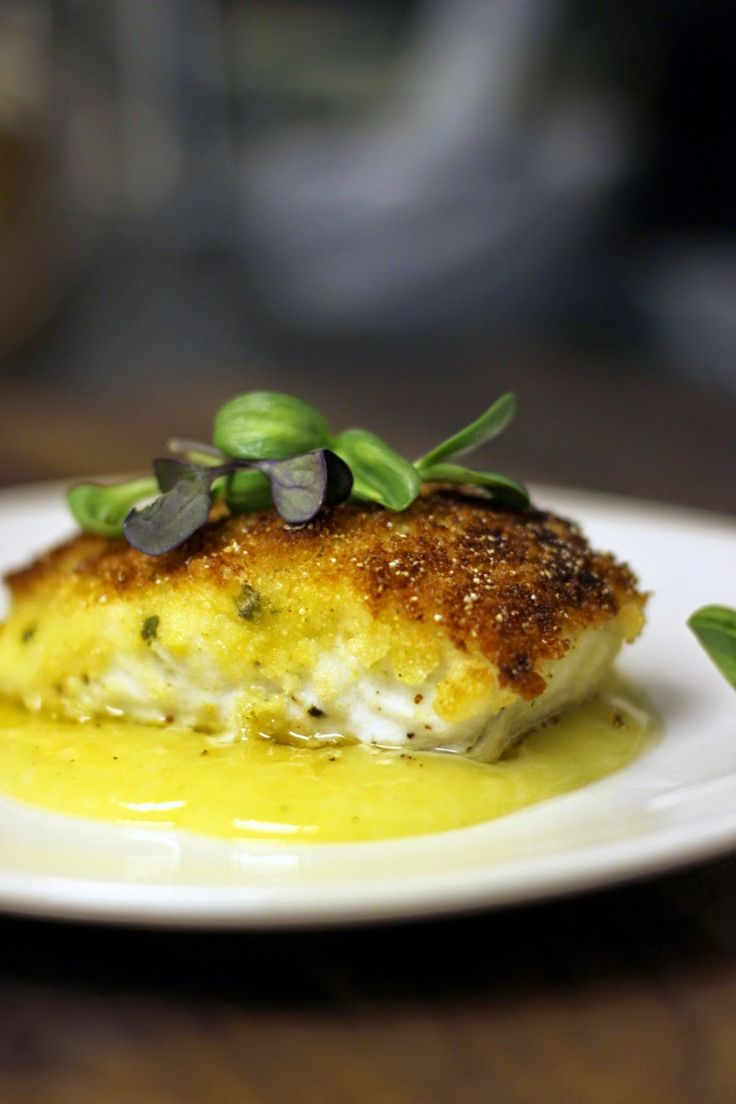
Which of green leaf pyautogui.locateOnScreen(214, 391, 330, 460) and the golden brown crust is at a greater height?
green leaf pyautogui.locateOnScreen(214, 391, 330, 460)

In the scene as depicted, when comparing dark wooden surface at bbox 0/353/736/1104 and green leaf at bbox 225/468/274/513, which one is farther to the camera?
green leaf at bbox 225/468/274/513

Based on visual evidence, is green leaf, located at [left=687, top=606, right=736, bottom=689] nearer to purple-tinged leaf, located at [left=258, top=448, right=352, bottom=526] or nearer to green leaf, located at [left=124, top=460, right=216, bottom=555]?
purple-tinged leaf, located at [left=258, top=448, right=352, bottom=526]

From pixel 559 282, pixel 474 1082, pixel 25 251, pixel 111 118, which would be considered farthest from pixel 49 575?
pixel 111 118

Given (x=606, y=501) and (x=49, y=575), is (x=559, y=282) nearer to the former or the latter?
(x=606, y=501)

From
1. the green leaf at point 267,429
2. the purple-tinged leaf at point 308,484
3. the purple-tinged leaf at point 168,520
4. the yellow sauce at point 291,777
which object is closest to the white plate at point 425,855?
the yellow sauce at point 291,777

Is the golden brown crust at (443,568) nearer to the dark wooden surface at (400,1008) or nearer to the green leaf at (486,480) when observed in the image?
the green leaf at (486,480)

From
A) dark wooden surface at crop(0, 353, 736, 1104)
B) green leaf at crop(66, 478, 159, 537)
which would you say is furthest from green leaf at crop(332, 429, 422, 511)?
dark wooden surface at crop(0, 353, 736, 1104)
